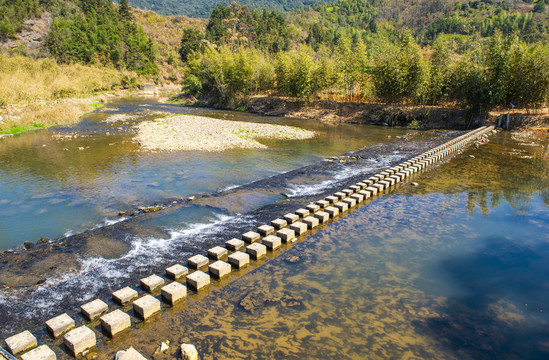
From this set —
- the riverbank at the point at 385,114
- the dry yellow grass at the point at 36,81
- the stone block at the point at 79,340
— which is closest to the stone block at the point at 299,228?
the stone block at the point at 79,340

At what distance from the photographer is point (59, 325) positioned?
174 inches

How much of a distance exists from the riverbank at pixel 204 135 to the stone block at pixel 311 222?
1169 cm

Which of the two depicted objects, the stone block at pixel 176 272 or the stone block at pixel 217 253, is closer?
the stone block at pixel 176 272

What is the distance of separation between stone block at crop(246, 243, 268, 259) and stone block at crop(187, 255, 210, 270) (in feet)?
2.86

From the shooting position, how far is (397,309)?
17.1 feet

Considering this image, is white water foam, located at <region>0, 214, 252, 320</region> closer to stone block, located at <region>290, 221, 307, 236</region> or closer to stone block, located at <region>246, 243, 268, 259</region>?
stone block, located at <region>246, 243, 268, 259</region>

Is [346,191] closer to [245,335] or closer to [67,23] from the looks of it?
[245,335]

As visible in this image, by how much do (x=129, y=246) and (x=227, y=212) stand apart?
293 cm

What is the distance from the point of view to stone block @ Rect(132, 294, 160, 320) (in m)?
4.74

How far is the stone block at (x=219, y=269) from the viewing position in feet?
19.3

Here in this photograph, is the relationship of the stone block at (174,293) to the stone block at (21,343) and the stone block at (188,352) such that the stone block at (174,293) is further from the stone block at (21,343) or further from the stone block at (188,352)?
the stone block at (21,343)

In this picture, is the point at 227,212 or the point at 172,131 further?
the point at 172,131

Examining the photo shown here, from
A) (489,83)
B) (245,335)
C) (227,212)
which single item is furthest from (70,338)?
(489,83)

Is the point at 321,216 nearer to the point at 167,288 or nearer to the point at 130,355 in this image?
the point at 167,288
